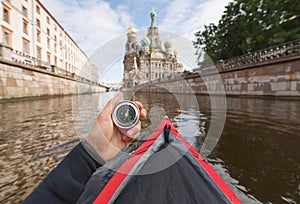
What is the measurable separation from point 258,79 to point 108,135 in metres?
13.0

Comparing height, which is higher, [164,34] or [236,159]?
[164,34]

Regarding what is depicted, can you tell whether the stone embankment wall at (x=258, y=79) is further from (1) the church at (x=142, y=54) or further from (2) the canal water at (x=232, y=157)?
(2) the canal water at (x=232, y=157)

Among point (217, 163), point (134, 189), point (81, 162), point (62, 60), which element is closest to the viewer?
point (81, 162)

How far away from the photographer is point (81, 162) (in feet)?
3.06

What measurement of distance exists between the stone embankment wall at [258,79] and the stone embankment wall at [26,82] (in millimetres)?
9509

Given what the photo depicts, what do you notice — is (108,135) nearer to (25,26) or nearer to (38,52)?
(25,26)

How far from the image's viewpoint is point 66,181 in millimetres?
833

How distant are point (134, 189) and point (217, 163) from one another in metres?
1.61


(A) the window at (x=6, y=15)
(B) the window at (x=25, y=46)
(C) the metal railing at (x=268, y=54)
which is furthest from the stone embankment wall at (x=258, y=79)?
(B) the window at (x=25, y=46)

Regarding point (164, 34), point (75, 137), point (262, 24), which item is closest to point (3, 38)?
point (75, 137)

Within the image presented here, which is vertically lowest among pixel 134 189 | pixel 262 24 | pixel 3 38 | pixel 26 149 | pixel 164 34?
pixel 26 149

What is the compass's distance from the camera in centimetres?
121

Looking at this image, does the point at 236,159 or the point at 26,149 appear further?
the point at 26,149

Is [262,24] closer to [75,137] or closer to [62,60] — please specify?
[75,137]
